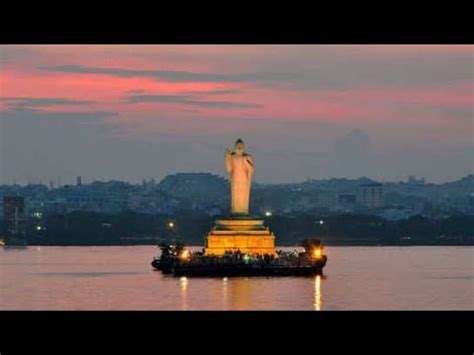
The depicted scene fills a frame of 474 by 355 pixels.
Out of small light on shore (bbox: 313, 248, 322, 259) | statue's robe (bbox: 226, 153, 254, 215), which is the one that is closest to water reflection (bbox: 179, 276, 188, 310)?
statue's robe (bbox: 226, 153, 254, 215)

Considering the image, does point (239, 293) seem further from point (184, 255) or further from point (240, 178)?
point (184, 255)

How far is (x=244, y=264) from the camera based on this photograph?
4797 centimetres

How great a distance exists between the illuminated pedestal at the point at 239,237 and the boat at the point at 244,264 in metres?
0.36

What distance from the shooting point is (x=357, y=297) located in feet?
136

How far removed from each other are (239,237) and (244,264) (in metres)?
1.30

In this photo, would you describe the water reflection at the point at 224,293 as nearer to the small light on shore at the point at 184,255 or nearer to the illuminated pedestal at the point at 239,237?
the illuminated pedestal at the point at 239,237

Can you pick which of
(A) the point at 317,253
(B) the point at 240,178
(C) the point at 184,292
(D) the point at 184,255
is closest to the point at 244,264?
(B) the point at 240,178

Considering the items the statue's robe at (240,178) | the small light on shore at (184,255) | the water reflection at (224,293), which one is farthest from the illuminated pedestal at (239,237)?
the small light on shore at (184,255)

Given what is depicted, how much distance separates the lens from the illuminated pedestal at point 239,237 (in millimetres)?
48812
